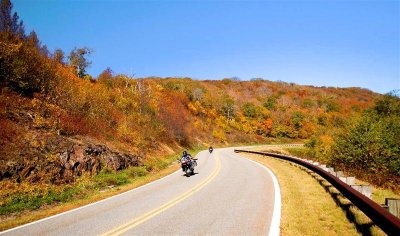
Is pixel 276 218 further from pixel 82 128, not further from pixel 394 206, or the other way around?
pixel 82 128

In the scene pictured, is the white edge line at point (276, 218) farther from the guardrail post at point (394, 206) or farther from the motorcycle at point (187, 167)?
the motorcycle at point (187, 167)

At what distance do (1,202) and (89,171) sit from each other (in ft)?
21.7

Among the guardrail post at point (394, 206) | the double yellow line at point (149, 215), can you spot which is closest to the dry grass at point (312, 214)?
the guardrail post at point (394, 206)

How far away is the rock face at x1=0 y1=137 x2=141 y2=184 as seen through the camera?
1369cm

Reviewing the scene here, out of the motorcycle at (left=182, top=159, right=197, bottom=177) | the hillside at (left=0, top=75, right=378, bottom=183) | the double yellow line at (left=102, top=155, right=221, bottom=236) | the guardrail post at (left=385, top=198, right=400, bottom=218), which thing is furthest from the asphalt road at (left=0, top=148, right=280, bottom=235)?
the motorcycle at (left=182, top=159, right=197, bottom=177)

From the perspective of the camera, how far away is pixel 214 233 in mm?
6727

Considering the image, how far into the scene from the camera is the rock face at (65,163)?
13688mm

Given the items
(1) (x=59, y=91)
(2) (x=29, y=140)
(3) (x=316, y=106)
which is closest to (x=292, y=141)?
(3) (x=316, y=106)

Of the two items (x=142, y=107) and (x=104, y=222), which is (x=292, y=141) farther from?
(x=104, y=222)

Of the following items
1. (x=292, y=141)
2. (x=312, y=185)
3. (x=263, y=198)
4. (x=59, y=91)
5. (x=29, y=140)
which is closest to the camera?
(x=263, y=198)

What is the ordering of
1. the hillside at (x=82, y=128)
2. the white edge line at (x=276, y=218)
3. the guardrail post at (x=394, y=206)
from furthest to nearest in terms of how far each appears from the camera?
the hillside at (x=82, y=128), the white edge line at (x=276, y=218), the guardrail post at (x=394, y=206)

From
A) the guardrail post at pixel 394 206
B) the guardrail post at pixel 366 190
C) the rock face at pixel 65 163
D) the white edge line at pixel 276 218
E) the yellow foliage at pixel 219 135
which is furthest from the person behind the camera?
the yellow foliage at pixel 219 135

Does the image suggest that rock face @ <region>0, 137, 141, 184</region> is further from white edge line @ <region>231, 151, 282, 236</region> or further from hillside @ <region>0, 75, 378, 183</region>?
white edge line @ <region>231, 151, 282, 236</region>

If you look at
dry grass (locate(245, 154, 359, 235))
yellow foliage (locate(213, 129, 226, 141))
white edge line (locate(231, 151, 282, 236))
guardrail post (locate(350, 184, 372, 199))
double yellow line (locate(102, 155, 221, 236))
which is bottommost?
double yellow line (locate(102, 155, 221, 236))
